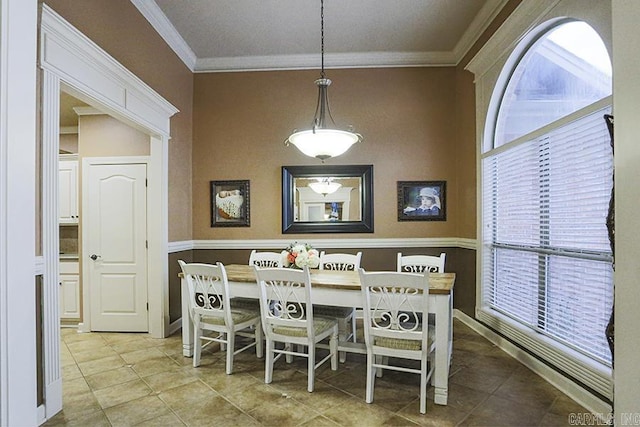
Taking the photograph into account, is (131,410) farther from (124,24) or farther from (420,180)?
(420,180)

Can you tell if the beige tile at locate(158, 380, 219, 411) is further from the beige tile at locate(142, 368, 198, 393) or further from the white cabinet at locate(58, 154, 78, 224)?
the white cabinet at locate(58, 154, 78, 224)

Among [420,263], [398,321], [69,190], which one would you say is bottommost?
[398,321]

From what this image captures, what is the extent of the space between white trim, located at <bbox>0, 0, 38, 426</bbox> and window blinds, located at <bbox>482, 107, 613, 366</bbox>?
113 inches

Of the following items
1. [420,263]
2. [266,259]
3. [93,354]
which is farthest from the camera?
[266,259]

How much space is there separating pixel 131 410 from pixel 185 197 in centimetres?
280

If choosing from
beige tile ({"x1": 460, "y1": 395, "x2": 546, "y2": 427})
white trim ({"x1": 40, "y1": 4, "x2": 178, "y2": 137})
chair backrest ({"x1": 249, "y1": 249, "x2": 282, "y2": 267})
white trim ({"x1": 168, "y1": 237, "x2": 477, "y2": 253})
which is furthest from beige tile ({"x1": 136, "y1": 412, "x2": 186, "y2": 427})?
white trim ({"x1": 168, "y1": 237, "x2": 477, "y2": 253})

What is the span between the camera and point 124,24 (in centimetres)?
332

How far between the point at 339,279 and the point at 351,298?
0.30 meters

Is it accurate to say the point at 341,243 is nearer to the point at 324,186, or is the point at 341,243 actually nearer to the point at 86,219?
the point at 324,186

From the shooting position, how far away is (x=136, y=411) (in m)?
2.53

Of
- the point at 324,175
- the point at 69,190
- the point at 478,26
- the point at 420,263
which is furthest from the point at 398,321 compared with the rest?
the point at 69,190

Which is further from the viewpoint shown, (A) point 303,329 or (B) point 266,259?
(B) point 266,259

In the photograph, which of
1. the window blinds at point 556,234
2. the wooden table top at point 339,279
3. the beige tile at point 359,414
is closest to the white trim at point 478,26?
the window blinds at point 556,234

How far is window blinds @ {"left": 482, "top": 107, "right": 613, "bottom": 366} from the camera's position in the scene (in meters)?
2.42
